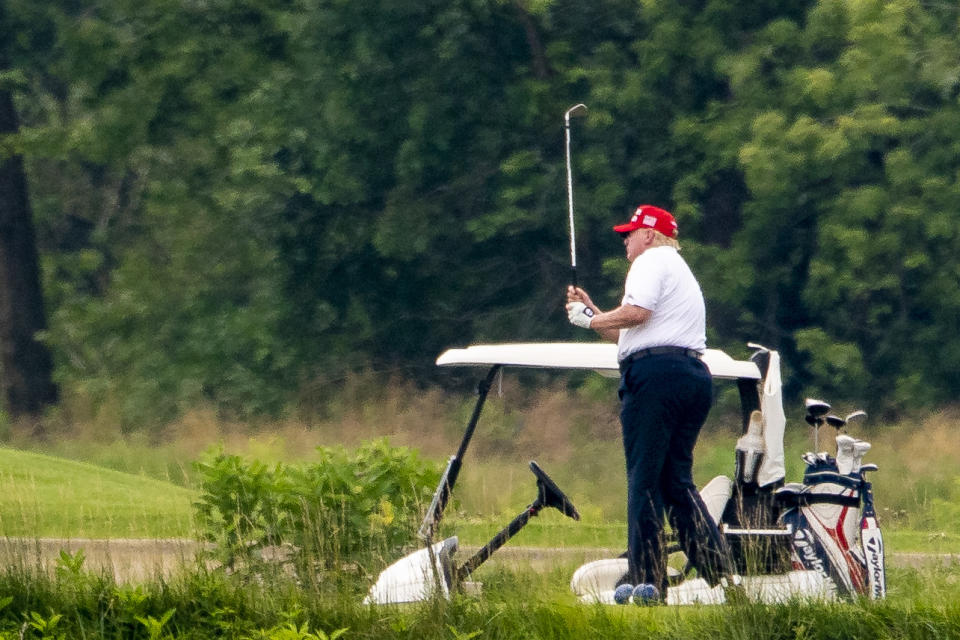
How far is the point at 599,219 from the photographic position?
76.3ft

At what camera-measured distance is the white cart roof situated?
7012 millimetres

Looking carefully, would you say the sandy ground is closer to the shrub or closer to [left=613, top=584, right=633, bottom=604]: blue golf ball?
the shrub

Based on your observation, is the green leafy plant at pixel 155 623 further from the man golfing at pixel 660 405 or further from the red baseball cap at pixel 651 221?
the red baseball cap at pixel 651 221

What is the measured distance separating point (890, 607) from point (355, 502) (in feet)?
9.42

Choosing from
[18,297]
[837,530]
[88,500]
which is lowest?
[837,530]

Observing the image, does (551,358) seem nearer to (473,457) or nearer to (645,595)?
(645,595)

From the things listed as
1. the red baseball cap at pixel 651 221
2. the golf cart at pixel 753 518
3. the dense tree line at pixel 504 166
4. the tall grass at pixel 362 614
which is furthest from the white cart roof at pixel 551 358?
the dense tree line at pixel 504 166

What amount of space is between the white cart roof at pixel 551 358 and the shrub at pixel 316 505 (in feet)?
2.92

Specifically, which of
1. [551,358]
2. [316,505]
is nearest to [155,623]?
[316,505]

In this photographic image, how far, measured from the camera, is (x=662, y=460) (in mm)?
6859

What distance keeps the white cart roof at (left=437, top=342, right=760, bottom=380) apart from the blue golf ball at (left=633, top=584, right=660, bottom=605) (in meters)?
1.02

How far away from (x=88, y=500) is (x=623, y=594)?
7.66 meters

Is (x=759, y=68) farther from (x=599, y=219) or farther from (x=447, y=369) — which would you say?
(x=447, y=369)

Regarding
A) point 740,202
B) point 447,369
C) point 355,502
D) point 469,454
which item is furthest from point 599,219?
point 355,502
